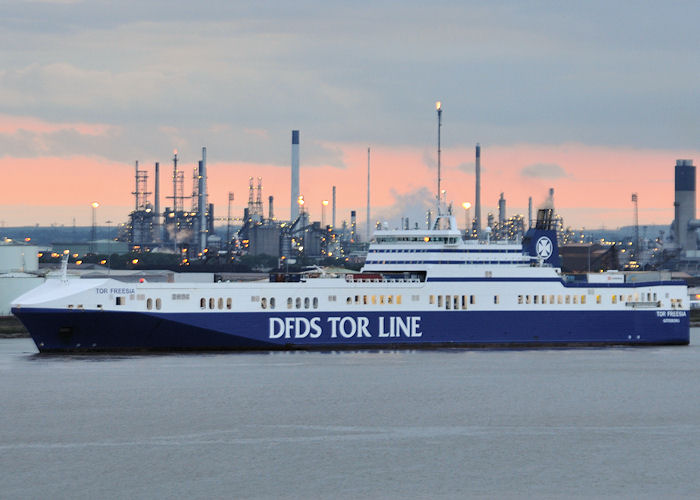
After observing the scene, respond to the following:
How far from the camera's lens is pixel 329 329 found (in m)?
54.2

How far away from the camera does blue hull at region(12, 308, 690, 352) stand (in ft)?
172

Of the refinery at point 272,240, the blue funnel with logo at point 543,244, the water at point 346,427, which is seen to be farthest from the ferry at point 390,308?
the refinery at point 272,240

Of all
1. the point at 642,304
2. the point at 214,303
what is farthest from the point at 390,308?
the point at 642,304

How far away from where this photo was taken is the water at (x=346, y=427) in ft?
99.2

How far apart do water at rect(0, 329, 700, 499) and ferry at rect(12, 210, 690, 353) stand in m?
1.38

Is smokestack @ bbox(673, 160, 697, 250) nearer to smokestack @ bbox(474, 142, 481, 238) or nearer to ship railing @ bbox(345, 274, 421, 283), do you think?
smokestack @ bbox(474, 142, 481, 238)

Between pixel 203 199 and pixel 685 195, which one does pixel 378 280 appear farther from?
pixel 685 195

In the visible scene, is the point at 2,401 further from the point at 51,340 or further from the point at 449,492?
the point at 449,492

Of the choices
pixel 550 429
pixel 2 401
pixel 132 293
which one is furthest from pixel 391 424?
pixel 132 293

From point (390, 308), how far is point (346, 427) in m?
18.3

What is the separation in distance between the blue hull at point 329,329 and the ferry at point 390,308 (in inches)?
2.0

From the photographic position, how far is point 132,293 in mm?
52188

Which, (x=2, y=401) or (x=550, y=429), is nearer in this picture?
(x=550, y=429)

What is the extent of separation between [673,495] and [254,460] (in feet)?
38.8
